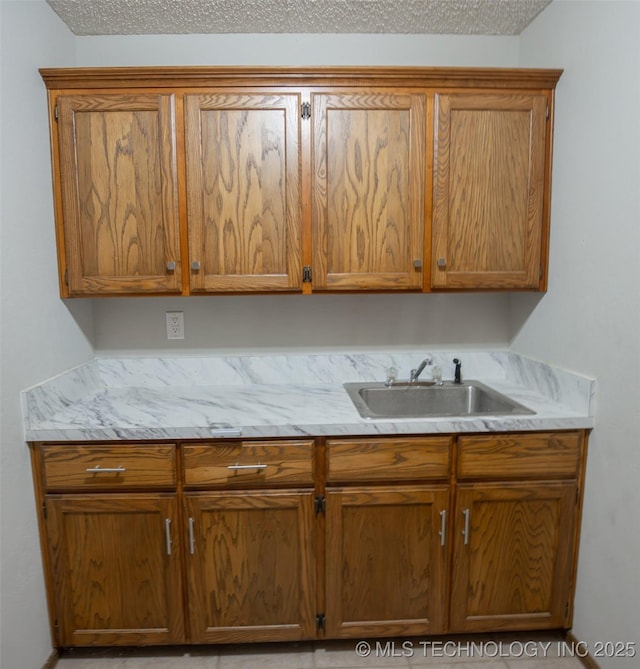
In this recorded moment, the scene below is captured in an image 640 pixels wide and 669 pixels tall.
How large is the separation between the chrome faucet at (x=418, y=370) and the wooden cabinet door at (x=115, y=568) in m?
1.14

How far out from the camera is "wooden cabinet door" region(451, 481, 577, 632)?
169 centimetres

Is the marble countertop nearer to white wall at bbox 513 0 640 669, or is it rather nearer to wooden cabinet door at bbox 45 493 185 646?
white wall at bbox 513 0 640 669

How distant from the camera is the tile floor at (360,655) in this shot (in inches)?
67.0

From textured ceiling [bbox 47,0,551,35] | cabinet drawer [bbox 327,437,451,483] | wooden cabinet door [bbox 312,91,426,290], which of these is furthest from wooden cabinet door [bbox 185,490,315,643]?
textured ceiling [bbox 47,0,551,35]

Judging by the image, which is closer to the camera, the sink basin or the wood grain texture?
the wood grain texture

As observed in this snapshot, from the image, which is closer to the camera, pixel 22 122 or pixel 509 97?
pixel 22 122

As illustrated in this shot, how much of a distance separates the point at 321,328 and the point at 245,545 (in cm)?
98

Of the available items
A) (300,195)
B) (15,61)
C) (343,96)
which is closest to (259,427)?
(300,195)

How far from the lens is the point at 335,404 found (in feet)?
6.03

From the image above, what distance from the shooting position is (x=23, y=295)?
1.58 meters

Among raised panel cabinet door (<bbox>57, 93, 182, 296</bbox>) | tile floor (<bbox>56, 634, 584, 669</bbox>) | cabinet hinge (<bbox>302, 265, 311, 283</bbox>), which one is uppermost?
raised panel cabinet door (<bbox>57, 93, 182, 296</bbox>)

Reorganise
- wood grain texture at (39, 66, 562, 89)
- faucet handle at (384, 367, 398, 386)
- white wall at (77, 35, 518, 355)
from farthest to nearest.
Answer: faucet handle at (384, 367, 398, 386) < white wall at (77, 35, 518, 355) < wood grain texture at (39, 66, 562, 89)

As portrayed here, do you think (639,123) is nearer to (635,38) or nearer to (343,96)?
(635,38)

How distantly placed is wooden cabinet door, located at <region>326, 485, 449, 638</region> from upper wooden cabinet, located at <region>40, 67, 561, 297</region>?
816 mm
